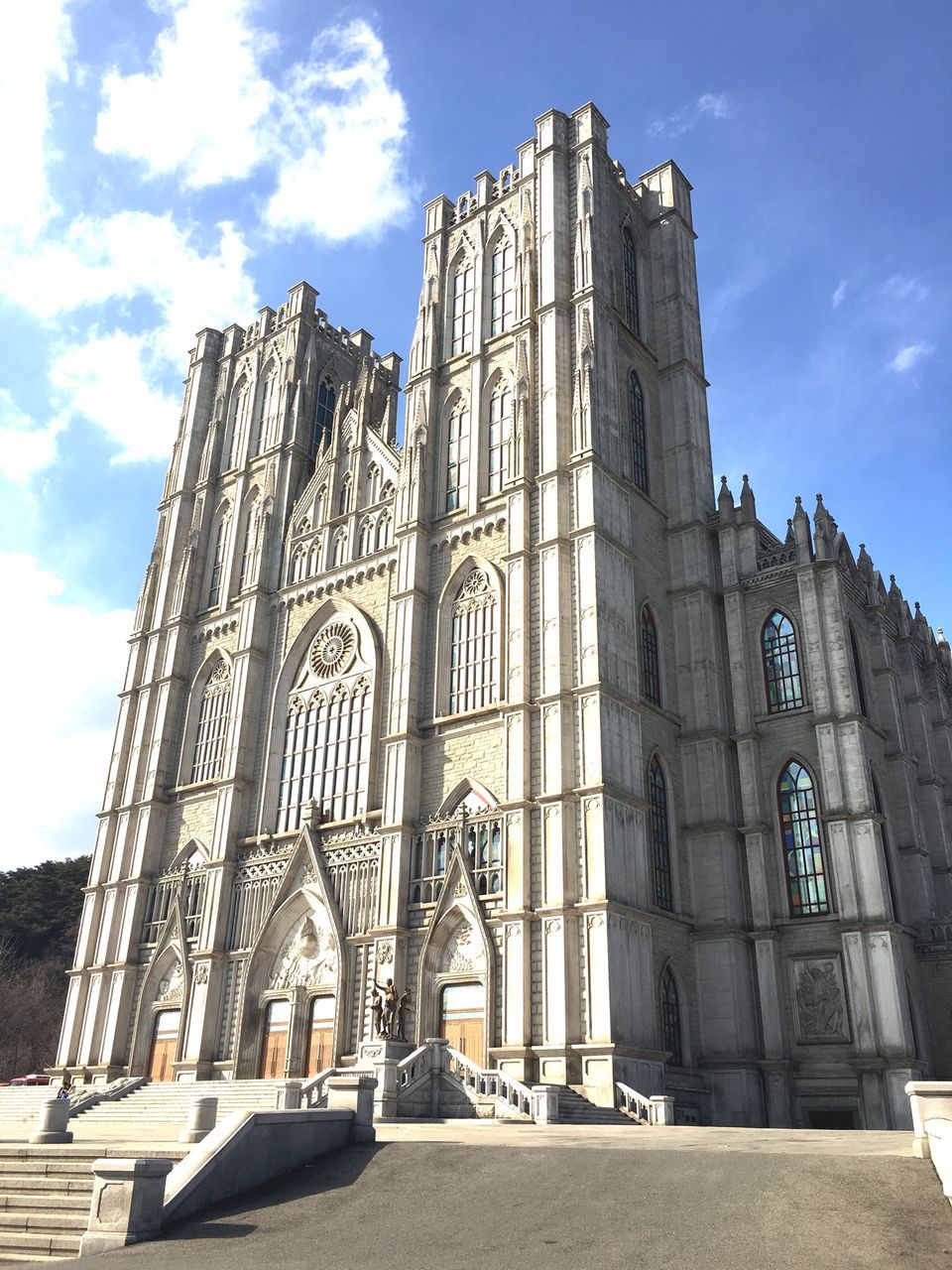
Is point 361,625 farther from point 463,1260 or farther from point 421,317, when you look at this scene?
point 463,1260

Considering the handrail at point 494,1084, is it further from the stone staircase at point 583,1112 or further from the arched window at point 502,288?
the arched window at point 502,288

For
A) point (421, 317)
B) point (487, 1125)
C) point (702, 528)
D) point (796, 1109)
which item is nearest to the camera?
point (487, 1125)

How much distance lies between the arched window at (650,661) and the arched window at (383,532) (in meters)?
9.92

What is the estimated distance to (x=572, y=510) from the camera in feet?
105

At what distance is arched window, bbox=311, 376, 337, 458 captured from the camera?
1763 inches

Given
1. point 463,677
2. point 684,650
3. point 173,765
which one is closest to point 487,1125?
point 463,677

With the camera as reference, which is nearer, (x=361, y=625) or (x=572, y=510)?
(x=572, y=510)

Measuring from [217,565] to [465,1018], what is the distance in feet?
75.8

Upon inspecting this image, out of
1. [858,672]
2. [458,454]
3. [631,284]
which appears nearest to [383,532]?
[458,454]

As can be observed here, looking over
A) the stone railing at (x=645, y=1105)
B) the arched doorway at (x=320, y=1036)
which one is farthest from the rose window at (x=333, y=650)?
the stone railing at (x=645, y=1105)

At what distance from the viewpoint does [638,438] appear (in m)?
36.9

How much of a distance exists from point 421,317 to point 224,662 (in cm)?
1509

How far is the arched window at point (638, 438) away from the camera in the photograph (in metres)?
35.9

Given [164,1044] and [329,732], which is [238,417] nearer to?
[329,732]
